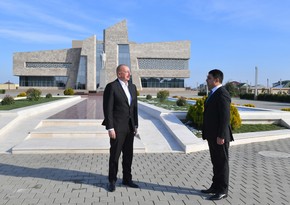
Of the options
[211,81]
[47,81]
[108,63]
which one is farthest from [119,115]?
[47,81]

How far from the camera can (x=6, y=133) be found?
30.2 ft

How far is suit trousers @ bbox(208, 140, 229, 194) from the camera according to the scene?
4340mm

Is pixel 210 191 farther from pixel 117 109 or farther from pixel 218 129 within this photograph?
pixel 117 109

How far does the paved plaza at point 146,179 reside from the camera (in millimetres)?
4207

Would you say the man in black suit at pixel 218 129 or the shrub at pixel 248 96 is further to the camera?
the shrub at pixel 248 96

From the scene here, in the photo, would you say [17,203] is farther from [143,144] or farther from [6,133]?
[6,133]

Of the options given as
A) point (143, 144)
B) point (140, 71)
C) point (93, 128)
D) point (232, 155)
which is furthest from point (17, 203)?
point (140, 71)

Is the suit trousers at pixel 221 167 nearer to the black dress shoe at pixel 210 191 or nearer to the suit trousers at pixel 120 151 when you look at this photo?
the black dress shoe at pixel 210 191

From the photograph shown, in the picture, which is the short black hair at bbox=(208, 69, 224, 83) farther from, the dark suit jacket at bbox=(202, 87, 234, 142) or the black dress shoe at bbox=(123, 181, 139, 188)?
the black dress shoe at bbox=(123, 181, 139, 188)

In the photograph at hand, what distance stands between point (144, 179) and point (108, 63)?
6449 centimetres

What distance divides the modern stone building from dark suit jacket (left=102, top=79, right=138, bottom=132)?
2518 inches

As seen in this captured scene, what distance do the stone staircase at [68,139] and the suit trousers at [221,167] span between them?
10.5 ft

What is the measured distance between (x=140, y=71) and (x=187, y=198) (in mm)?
65588

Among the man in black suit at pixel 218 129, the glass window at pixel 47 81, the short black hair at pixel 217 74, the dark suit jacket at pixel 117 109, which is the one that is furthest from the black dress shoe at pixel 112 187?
the glass window at pixel 47 81
